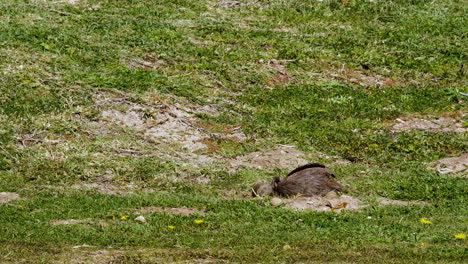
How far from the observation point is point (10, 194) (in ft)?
34.0

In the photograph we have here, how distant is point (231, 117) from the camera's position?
47.3 ft

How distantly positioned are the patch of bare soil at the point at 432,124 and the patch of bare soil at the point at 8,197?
22.6 ft

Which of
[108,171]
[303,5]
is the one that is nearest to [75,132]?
[108,171]

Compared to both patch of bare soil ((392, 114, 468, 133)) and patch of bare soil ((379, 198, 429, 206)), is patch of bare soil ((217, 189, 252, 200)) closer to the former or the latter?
patch of bare soil ((379, 198, 429, 206))

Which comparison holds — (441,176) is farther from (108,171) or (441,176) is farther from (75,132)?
(75,132)

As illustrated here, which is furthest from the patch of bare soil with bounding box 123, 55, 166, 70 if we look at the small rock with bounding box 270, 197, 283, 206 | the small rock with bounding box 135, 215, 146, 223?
the small rock with bounding box 135, 215, 146, 223

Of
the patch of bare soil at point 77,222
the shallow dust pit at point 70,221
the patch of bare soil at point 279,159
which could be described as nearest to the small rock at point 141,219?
the patch of bare soil at point 77,222

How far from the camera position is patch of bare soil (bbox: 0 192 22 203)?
1010 cm

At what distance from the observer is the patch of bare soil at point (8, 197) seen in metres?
10.1

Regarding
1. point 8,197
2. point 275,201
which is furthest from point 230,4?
point 8,197

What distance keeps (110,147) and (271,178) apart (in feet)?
8.57

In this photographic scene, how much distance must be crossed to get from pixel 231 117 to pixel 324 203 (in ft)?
14.9

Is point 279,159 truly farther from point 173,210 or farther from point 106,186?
point 173,210

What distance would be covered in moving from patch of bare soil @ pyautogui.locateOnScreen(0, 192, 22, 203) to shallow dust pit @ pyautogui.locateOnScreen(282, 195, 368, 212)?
3.40 meters
